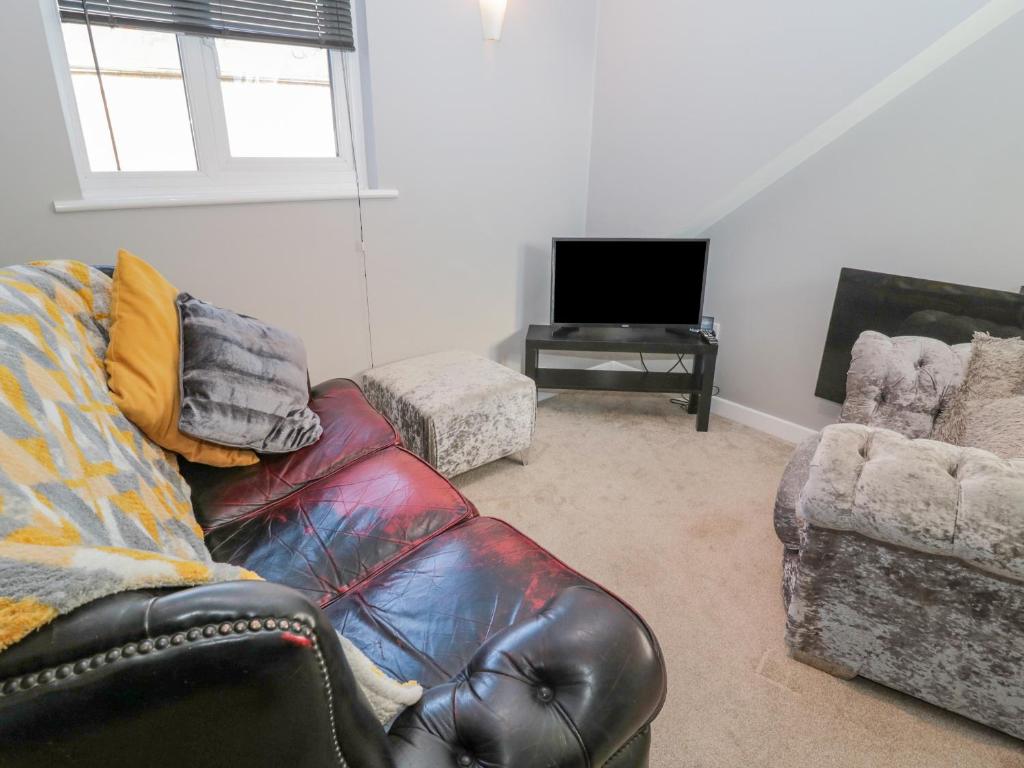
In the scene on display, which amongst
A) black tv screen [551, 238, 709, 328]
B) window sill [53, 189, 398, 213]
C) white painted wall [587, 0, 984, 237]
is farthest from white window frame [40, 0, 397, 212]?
white painted wall [587, 0, 984, 237]

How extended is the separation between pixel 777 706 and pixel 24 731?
5.17 feet

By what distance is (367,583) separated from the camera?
4.25 feet

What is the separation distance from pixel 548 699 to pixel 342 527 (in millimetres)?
741

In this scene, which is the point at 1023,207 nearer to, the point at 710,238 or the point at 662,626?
the point at 710,238

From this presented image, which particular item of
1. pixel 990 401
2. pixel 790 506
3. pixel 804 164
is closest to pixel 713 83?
pixel 804 164

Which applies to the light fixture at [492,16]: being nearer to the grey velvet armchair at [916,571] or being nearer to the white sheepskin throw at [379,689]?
the grey velvet armchair at [916,571]

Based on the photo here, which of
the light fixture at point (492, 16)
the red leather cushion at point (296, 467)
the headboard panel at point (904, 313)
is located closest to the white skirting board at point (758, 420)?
the headboard panel at point (904, 313)

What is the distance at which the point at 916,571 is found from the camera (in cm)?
129

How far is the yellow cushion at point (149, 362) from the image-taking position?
138cm

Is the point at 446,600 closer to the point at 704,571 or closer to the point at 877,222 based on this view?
the point at 704,571

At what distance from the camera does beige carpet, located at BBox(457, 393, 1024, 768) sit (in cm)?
138

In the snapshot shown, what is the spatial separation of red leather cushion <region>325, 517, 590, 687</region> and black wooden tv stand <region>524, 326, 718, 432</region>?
1.58 m

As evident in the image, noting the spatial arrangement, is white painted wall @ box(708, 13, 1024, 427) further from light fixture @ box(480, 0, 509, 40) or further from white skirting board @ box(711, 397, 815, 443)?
light fixture @ box(480, 0, 509, 40)

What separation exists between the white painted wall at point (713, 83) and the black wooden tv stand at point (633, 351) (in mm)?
637
